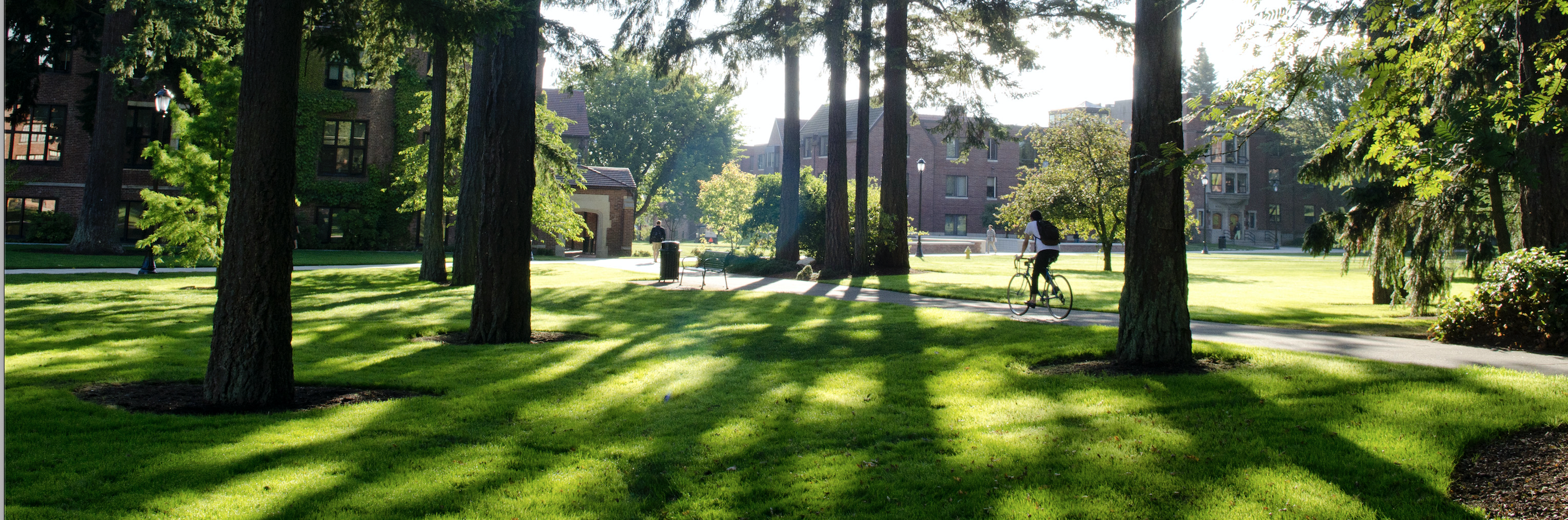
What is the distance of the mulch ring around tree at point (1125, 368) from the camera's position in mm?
8203

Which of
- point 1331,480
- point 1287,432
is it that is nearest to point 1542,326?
point 1287,432

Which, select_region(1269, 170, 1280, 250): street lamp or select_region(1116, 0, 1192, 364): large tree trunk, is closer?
select_region(1116, 0, 1192, 364): large tree trunk

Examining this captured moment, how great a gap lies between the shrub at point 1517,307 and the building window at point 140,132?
40.8 meters

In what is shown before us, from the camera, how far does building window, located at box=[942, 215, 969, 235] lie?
64.1m

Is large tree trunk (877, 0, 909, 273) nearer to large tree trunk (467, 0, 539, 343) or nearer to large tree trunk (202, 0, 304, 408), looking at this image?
large tree trunk (467, 0, 539, 343)

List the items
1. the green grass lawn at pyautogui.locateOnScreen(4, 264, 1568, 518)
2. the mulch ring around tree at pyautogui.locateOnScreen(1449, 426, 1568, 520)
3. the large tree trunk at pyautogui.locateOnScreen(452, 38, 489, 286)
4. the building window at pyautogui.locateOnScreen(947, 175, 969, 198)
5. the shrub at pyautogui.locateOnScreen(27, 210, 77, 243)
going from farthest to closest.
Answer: the building window at pyautogui.locateOnScreen(947, 175, 969, 198) → the shrub at pyautogui.locateOnScreen(27, 210, 77, 243) → the large tree trunk at pyautogui.locateOnScreen(452, 38, 489, 286) → the green grass lawn at pyautogui.locateOnScreen(4, 264, 1568, 518) → the mulch ring around tree at pyautogui.locateOnScreen(1449, 426, 1568, 520)

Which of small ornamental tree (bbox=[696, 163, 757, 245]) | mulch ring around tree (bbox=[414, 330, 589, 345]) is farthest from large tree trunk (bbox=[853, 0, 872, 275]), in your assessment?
small ornamental tree (bbox=[696, 163, 757, 245])

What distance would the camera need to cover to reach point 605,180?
43719 mm

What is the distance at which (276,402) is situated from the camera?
7.24 meters

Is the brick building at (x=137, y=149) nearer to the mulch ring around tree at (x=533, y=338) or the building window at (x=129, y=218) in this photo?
the building window at (x=129, y=218)

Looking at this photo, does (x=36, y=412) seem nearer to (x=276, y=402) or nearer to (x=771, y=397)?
(x=276, y=402)

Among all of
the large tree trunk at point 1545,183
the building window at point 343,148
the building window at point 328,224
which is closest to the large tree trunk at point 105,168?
the building window at point 328,224

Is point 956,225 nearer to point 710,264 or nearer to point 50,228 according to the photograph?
point 710,264

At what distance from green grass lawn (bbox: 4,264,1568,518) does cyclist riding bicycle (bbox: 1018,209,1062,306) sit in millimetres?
3181
